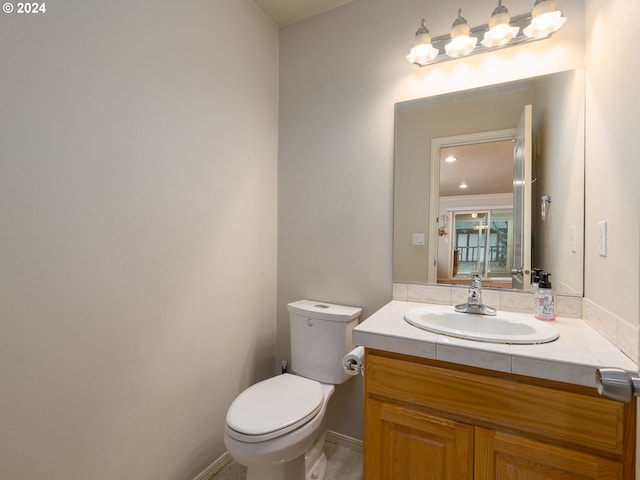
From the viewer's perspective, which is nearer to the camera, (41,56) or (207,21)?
(41,56)

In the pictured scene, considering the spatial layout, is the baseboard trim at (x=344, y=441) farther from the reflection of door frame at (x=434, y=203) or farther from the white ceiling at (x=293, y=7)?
the white ceiling at (x=293, y=7)

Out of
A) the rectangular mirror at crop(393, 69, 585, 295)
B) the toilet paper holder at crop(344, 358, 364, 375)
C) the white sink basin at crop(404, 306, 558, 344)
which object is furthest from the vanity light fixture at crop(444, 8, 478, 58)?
the toilet paper holder at crop(344, 358, 364, 375)

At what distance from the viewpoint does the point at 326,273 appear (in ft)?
5.86

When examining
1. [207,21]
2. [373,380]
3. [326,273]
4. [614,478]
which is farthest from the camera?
[326,273]

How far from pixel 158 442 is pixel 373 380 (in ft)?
3.03

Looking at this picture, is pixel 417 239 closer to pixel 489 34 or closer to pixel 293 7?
pixel 489 34

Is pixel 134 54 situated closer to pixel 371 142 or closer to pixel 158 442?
pixel 371 142

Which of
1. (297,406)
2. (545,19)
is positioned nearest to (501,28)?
(545,19)

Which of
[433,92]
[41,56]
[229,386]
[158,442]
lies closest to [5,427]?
[158,442]

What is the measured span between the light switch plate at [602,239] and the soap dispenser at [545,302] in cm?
23

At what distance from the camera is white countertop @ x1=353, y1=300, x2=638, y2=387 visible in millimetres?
835

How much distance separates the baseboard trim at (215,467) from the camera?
1.45 metres

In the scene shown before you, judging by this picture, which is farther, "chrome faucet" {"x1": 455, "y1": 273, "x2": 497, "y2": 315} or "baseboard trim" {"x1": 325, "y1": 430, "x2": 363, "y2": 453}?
"baseboard trim" {"x1": 325, "y1": 430, "x2": 363, "y2": 453}

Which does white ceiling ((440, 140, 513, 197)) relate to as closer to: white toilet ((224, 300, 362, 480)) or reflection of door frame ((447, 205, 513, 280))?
reflection of door frame ((447, 205, 513, 280))
